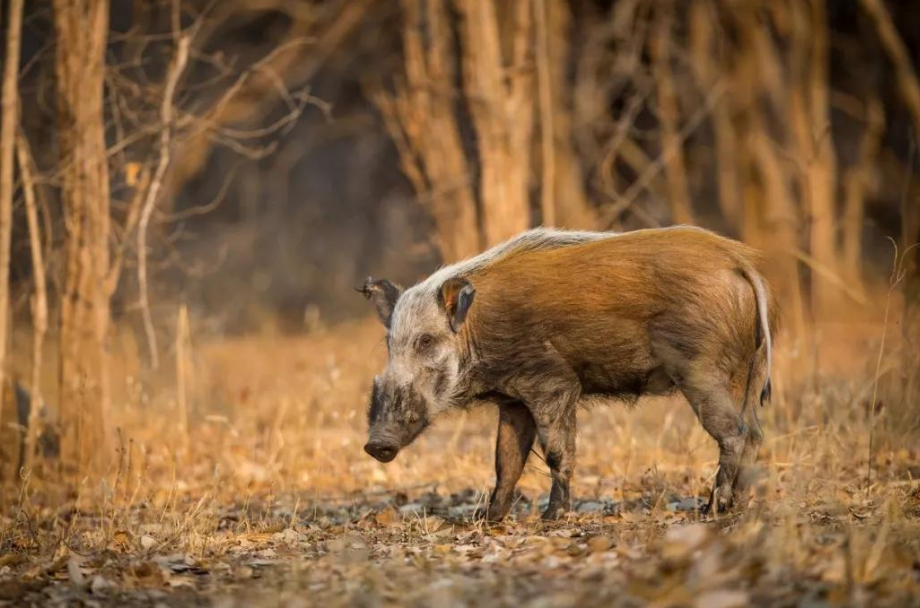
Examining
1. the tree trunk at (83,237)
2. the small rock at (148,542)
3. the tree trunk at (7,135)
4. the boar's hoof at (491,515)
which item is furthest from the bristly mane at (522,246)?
the tree trunk at (7,135)

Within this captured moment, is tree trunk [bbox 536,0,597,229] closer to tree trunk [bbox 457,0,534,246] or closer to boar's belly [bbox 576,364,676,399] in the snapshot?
tree trunk [bbox 457,0,534,246]

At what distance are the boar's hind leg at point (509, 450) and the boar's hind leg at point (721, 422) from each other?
0.97 metres

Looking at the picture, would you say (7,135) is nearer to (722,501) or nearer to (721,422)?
(721,422)

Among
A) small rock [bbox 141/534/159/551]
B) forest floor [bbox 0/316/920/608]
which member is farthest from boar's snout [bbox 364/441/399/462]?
small rock [bbox 141/534/159/551]

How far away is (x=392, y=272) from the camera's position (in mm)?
19750

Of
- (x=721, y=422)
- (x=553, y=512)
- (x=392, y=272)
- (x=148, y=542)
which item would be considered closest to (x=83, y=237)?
(x=148, y=542)

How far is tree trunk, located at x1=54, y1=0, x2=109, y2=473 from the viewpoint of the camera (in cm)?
807

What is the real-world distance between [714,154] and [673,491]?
13.9 meters

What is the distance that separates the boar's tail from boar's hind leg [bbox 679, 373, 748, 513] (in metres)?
0.18

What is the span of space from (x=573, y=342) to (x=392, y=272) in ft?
44.2

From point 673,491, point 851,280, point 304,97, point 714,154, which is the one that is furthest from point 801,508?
point 714,154

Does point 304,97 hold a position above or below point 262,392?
above

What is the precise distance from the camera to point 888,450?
7.62 metres

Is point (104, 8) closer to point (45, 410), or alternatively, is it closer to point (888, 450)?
point (45, 410)
